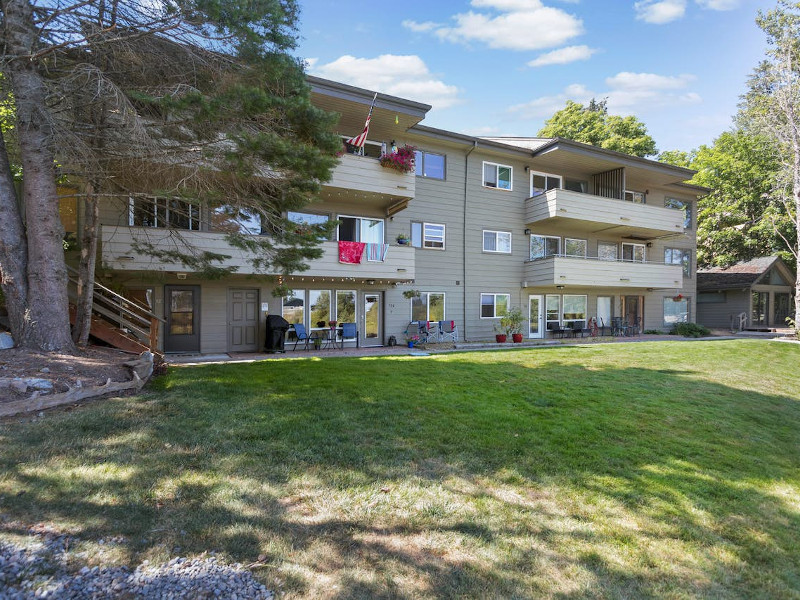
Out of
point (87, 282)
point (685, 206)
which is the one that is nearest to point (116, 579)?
point (87, 282)

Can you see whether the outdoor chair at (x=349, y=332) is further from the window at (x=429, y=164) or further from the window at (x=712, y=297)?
the window at (x=712, y=297)

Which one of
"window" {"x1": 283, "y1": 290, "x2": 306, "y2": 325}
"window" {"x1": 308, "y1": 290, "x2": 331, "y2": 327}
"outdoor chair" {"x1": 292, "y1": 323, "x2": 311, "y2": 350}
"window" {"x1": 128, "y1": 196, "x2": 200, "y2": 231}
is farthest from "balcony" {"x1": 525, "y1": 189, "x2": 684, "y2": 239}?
"window" {"x1": 128, "y1": 196, "x2": 200, "y2": 231}

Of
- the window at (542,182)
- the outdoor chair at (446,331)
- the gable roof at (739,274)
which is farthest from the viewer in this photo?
the gable roof at (739,274)

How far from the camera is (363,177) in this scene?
13555mm

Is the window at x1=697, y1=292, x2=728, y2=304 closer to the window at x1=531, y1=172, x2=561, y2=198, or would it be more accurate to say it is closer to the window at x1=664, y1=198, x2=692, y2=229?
the window at x1=664, y1=198, x2=692, y2=229

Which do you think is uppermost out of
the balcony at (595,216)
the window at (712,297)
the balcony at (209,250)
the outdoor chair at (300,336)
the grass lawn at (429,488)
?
the balcony at (595,216)

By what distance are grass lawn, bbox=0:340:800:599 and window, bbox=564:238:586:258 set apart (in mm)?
13828

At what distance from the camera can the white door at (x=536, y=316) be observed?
18719mm

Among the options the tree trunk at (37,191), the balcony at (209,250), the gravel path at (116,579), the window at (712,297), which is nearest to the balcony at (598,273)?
the balcony at (209,250)

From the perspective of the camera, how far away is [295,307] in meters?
14.2

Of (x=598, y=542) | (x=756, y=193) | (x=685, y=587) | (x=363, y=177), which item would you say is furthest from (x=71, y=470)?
(x=756, y=193)

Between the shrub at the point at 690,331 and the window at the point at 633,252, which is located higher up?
the window at the point at 633,252

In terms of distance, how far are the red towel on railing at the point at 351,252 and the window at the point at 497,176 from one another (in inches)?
283

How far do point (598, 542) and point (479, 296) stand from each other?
14.7 m
